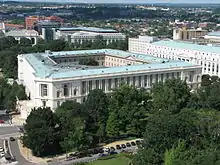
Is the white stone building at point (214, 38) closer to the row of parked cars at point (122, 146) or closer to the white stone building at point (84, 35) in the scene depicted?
the white stone building at point (84, 35)

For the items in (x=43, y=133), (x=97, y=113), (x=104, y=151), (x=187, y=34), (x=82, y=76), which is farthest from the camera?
(x=187, y=34)

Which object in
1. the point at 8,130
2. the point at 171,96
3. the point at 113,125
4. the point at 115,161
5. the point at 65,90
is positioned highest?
the point at 171,96

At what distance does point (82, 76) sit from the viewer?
71312mm

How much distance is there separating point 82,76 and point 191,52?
1622 inches

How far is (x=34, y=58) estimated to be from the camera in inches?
3438

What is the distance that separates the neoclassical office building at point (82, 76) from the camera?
6950 centimetres

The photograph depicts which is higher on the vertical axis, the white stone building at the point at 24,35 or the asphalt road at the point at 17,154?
the white stone building at the point at 24,35

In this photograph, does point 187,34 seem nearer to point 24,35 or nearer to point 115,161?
point 24,35

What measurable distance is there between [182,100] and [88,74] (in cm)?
1662

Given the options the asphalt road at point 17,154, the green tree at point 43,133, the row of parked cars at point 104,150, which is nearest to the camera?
the asphalt road at point 17,154

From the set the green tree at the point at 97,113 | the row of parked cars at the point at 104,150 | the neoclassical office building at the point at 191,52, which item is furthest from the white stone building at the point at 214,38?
the row of parked cars at the point at 104,150

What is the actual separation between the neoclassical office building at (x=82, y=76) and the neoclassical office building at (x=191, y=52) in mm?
14410

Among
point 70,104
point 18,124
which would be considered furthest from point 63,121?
point 18,124

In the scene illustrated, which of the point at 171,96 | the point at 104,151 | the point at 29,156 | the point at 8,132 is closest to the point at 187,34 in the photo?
the point at 171,96
